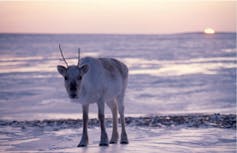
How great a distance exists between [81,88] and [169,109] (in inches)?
420

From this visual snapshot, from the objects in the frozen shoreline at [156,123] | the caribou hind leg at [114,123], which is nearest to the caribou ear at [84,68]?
the caribou hind leg at [114,123]

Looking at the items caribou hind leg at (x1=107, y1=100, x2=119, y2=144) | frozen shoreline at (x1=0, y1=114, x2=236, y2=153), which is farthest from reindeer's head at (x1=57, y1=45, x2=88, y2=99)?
caribou hind leg at (x1=107, y1=100, x2=119, y2=144)

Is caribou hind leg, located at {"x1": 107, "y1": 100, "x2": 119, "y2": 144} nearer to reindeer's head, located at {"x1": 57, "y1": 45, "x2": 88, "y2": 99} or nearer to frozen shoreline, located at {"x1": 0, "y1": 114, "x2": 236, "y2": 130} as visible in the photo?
reindeer's head, located at {"x1": 57, "y1": 45, "x2": 88, "y2": 99}

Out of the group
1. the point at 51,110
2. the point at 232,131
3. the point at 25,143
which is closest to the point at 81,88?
the point at 25,143

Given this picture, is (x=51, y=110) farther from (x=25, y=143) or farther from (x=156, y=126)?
(x=25, y=143)

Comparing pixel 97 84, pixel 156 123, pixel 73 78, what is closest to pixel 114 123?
pixel 97 84

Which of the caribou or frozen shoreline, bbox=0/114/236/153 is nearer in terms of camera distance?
the caribou

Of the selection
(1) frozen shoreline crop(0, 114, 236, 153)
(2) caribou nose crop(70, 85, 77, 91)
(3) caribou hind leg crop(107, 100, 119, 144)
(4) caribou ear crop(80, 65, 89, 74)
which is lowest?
(1) frozen shoreline crop(0, 114, 236, 153)

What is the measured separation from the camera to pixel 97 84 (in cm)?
939

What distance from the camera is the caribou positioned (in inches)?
338

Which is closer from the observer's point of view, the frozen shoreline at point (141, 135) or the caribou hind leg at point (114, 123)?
the frozen shoreline at point (141, 135)

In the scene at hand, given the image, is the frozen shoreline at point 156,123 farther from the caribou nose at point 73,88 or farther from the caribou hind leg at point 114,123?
the caribou nose at point 73,88

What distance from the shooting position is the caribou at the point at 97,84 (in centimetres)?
858

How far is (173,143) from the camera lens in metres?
9.91
